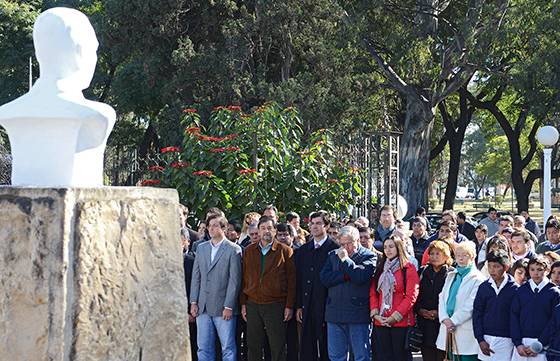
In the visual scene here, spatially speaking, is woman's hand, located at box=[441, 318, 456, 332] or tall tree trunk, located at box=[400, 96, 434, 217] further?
tall tree trunk, located at box=[400, 96, 434, 217]

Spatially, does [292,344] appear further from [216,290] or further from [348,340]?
[216,290]

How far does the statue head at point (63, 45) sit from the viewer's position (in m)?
4.14

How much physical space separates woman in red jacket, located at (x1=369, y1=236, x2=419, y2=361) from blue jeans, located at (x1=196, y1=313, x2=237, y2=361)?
62.6 inches

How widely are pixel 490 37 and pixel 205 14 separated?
8.06 meters

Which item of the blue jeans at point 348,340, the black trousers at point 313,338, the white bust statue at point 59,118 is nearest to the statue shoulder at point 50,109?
the white bust statue at point 59,118

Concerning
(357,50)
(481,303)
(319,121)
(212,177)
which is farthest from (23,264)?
(357,50)

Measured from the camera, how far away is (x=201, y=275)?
9617 millimetres

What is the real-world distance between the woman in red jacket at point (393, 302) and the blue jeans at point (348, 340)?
0.21 m

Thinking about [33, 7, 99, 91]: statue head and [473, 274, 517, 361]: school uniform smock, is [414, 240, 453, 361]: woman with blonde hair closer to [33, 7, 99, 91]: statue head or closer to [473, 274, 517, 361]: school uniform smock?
[473, 274, 517, 361]: school uniform smock

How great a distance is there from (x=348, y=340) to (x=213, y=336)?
1.49 m

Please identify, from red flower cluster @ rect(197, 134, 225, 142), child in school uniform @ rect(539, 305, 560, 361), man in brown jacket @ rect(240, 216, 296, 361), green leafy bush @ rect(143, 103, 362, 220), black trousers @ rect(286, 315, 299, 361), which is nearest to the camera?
child in school uniform @ rect(539, 305, 560, 361)

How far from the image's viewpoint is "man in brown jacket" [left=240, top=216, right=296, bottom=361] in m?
9.51

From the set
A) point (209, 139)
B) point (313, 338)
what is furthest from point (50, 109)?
point (209, 139)


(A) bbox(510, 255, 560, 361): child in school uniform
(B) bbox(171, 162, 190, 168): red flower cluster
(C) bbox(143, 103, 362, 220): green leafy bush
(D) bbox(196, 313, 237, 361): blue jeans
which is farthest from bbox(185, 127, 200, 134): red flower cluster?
(A) bbox(510, 255, 560, 361): child in school uniform
